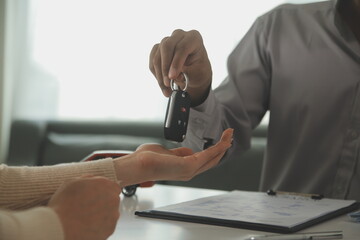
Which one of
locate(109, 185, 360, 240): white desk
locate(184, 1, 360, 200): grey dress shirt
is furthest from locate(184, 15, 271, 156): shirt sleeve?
locate(109, 185, 360, 240): white desk

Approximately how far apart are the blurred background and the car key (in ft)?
4.10

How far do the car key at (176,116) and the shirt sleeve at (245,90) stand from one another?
36 centimetres

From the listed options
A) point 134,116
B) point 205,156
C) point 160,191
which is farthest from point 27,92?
point 205,156

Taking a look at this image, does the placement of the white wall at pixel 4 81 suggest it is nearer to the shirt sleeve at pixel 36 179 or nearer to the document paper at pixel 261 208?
the document paper at pixel 261 208

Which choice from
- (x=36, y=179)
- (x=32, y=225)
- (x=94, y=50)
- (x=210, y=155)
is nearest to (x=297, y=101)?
(x=210, y=155)

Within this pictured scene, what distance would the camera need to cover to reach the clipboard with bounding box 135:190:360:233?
2.18 feet

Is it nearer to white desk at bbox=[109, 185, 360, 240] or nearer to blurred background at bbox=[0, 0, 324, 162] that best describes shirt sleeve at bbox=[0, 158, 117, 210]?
white desk at bbox=[109, 185, 360, 240]

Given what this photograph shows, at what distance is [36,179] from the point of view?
2.01ft

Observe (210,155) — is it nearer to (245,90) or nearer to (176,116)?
(176,116)

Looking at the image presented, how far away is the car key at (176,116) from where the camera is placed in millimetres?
822

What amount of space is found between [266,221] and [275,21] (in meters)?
0.80

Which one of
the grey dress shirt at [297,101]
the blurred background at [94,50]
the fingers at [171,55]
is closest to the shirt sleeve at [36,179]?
the fingers at [171,55]

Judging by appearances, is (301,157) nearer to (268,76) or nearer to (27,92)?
(268,76)

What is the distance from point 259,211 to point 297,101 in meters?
0.58
